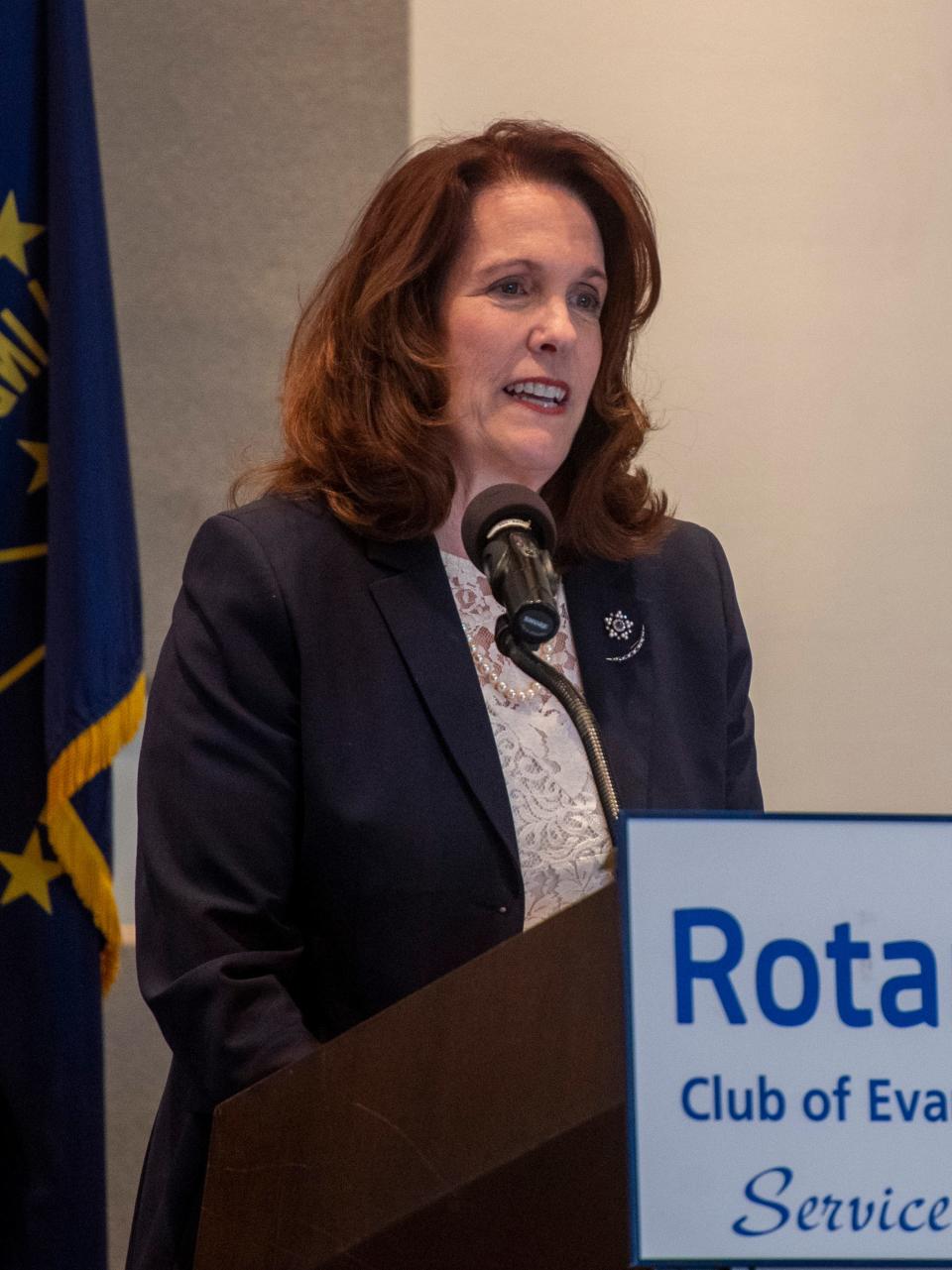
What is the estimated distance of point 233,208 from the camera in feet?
9.47

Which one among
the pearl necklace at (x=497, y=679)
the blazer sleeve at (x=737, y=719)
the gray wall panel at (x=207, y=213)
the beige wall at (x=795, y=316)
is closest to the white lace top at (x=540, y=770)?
the pearl necklace at (x=497, y=679)

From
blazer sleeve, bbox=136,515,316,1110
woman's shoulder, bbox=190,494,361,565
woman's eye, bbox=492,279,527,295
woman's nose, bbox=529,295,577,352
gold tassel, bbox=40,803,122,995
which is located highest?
woman's eye, bbox=492,279,527,295

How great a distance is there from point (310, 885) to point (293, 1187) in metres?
0.62

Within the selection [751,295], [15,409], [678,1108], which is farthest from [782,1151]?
[751,295]

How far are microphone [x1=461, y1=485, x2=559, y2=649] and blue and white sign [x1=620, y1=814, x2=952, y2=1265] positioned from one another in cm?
33

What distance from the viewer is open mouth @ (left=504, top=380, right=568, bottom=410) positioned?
5.88 feet

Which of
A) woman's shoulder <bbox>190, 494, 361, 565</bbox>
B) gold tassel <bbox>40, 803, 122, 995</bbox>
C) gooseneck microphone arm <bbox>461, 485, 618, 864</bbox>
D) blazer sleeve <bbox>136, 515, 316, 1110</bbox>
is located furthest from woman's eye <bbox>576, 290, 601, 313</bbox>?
gold tassel <bbox>40, 803, 122, 995</bbox>

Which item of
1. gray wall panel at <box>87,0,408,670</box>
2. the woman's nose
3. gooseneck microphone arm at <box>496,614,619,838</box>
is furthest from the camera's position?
gray wall panel at <box>87,0,408,670</box>

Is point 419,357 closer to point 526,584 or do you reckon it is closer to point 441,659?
point 441,659

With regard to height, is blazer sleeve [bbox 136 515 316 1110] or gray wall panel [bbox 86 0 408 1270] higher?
gray wall panel [bbox 86 0 408 1270]

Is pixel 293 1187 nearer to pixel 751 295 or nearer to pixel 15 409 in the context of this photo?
pixel 15 409

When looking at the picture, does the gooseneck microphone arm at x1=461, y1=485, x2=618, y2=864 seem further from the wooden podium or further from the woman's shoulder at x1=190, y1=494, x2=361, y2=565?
the woman's shoulder at x1=190, y1=494, x2=361, y2=565

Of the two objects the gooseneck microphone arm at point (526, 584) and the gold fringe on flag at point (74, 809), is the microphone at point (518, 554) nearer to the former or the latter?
the gooseneck microphone arm at point (526, 584)

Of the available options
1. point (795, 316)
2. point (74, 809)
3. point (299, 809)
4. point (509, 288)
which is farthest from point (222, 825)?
point (795, 316)
